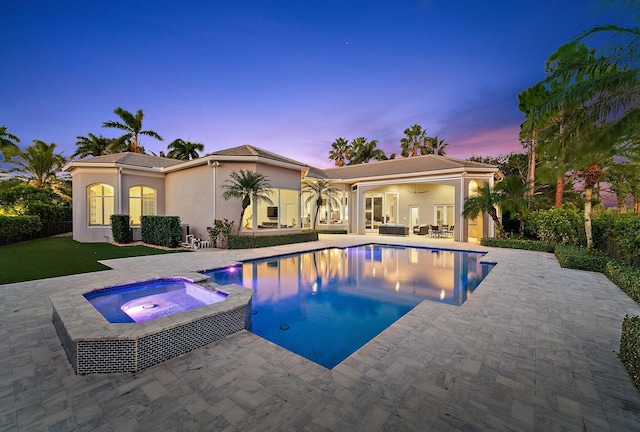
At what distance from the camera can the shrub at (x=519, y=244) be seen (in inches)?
519

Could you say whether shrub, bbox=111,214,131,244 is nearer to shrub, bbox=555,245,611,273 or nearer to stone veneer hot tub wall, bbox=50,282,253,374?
Result: stone veneer hot tub wall, bbox=50,282,253,374

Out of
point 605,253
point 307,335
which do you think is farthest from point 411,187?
point 307,335

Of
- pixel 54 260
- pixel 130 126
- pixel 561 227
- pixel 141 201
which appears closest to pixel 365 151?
pixel 130 126

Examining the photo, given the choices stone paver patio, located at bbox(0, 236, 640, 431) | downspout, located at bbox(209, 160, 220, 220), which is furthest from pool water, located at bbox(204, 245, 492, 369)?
downspout, located at bbox(209, 160, 220, 220)

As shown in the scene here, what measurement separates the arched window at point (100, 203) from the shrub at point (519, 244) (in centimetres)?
2289

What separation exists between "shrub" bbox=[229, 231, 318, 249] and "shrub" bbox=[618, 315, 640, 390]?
13064 millimetres

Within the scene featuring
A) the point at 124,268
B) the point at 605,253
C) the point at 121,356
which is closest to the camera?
the point at 121,356

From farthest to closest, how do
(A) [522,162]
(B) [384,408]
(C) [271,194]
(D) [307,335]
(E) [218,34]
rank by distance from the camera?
(A) [522,162], (C) [271,194], (E) [218,34], (D) [307,335], (B) [384,408]

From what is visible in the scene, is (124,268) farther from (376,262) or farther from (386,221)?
(386,221)

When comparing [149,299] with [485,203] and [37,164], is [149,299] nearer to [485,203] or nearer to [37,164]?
[485,203]

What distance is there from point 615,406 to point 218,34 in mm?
17521

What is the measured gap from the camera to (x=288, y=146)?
98.8 ft

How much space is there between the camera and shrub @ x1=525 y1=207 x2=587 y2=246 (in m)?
12.0

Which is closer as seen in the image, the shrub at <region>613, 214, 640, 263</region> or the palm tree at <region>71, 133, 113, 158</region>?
the shrub at <region>613, 214, 640, 263</region>
